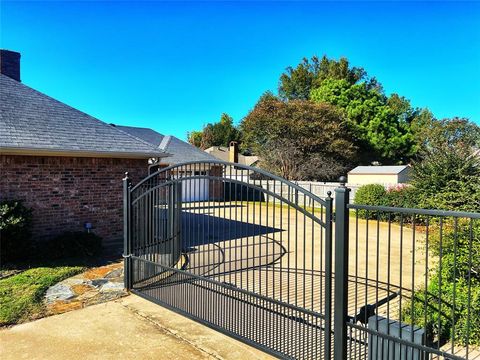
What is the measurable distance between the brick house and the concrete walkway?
4.20 metres

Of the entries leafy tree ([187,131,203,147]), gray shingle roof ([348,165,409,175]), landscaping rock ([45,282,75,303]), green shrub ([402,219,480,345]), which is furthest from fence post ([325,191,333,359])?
leafy tree ([187,131,203,147])

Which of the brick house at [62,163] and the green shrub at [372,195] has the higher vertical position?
the brick house at [62,163]

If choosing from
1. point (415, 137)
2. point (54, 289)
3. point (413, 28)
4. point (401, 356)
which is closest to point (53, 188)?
point (54, 289)

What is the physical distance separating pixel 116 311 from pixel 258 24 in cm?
1201

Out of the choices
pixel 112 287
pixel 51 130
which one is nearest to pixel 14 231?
pixel 112 287

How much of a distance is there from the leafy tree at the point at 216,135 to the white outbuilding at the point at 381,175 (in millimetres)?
28253

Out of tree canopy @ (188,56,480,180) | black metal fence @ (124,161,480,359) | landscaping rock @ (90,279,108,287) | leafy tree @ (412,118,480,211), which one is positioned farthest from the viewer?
tree canopy @ (188,56,480,180)

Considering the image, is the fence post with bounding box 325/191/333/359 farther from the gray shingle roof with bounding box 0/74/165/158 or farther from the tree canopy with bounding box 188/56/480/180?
the tree canopy with bounding box 188/56/480/180

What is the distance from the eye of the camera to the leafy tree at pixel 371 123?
1293 inches

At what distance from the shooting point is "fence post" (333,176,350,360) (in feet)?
10.00

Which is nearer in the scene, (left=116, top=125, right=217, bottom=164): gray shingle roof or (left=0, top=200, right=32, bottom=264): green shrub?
(left=0, top=200, right=32, bottom=264): green shrub

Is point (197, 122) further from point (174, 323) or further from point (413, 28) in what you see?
point (174, 323)

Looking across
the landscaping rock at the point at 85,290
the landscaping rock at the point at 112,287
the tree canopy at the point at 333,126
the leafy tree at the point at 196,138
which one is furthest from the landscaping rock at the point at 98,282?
the leafy tree at the point at 196,138

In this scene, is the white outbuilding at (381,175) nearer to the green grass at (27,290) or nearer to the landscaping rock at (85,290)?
the landscaping rock at (85,290)
